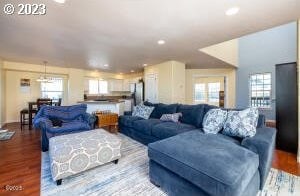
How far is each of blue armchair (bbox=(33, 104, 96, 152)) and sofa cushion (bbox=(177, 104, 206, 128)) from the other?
7.16 feet

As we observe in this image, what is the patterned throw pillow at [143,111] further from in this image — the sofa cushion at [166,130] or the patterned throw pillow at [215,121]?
the patterned throw pillow at [215,121]

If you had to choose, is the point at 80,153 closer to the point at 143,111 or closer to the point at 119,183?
the point at 119,183

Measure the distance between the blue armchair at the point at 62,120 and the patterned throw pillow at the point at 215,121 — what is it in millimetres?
2580

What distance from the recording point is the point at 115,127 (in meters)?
5.11

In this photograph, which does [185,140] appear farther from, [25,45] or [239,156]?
[25,45]

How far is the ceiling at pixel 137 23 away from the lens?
2113 millimetres

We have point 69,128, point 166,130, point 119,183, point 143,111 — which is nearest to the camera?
point 119,183

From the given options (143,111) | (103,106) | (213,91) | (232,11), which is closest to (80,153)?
(143,111)

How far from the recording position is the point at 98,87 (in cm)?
852

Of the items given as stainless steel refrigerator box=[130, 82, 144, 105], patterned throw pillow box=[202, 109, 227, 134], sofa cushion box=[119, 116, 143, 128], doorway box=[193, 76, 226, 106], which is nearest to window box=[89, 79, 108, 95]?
stainless steel refrigerator box=[130, 82, 144, 105]

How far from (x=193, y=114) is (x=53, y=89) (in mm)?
6503

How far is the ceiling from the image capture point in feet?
6.93

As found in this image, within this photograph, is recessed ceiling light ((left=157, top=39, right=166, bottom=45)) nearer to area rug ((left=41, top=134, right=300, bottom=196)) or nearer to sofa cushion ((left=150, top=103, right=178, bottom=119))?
sofa cushion ((left=150, top=103, right=178, bottom=119))

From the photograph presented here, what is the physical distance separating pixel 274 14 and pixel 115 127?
4.67m
